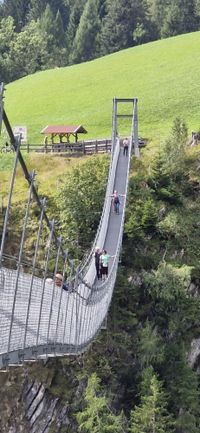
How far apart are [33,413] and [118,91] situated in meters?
29.7

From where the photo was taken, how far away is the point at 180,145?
28.6 metres

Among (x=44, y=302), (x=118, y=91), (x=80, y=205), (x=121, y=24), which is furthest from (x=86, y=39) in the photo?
(x=44, y=302)

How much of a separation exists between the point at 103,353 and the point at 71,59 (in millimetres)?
60435

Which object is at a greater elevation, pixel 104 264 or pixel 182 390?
pixel 104 264

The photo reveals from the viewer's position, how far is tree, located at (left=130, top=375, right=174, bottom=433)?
65.9 feet

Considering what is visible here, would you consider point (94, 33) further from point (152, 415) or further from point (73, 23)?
point (152, 415)

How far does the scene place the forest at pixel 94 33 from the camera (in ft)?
229

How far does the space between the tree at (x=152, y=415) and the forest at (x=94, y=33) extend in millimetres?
52340

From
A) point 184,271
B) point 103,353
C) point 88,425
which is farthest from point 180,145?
point 88,425

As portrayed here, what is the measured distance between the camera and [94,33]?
81.8 metres

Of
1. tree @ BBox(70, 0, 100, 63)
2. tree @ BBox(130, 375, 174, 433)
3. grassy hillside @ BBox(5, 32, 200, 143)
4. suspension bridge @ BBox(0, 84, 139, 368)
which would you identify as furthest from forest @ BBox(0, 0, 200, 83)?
tree @ BBox(130, 375, 174, 433)

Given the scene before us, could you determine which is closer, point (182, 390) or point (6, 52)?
point (182, 390)

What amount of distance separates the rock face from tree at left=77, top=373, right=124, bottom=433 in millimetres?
1389

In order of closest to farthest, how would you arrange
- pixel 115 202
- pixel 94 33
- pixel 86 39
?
1. pixel 115 202
2. pixel 86 39
3. pixel 94 33
